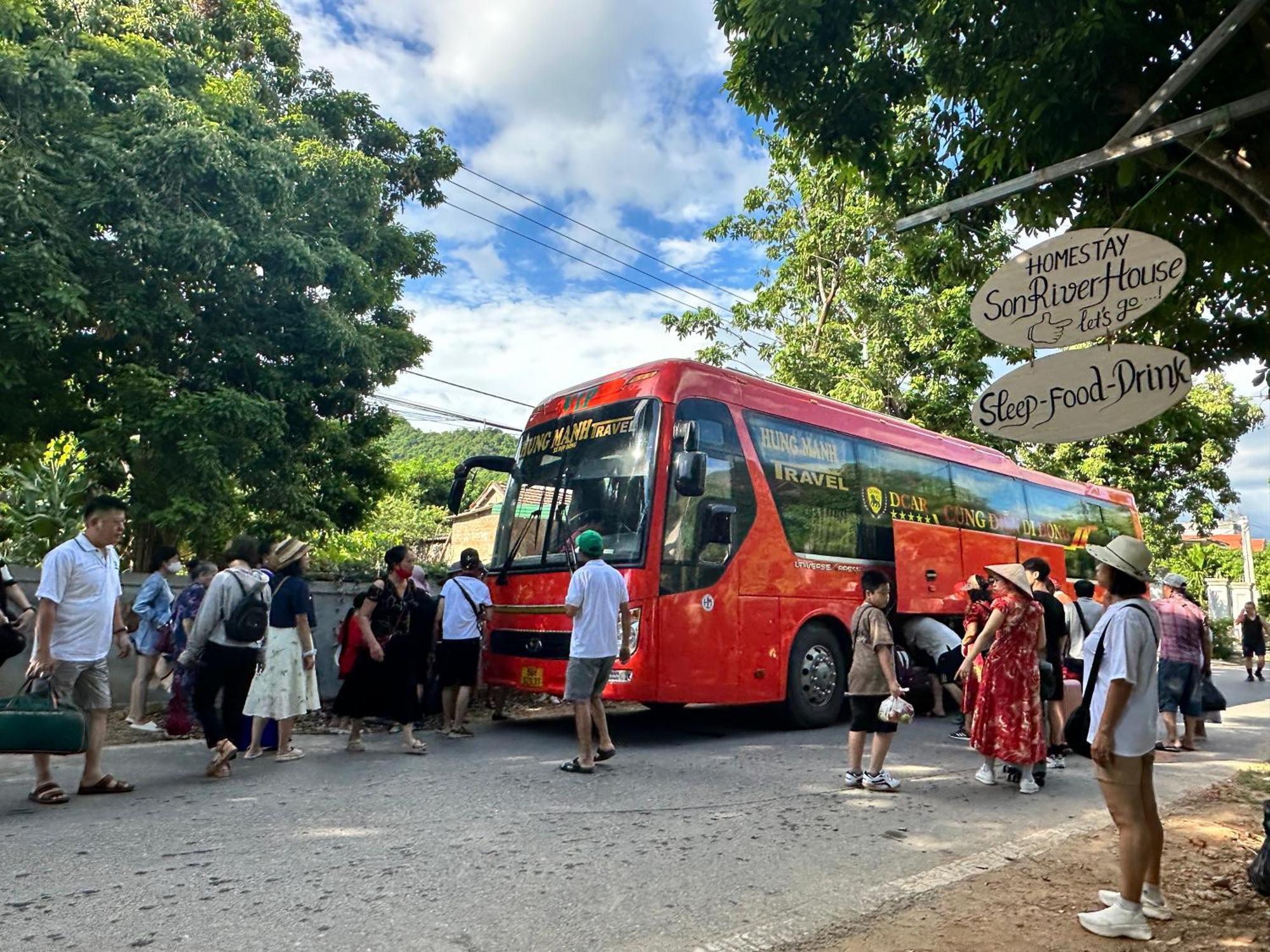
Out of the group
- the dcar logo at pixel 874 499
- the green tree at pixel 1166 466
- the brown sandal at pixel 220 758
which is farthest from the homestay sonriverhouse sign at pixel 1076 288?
the green tree at pixel 1166 466

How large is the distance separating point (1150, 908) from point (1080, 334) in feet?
8.25

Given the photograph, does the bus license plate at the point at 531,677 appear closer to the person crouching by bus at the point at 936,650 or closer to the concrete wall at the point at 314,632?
the concrete wall at the point at 314,632

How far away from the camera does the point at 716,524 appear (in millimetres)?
8125

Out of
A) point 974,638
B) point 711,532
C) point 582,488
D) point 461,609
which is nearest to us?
point 974,638

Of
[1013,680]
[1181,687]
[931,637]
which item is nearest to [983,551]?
[931,637]

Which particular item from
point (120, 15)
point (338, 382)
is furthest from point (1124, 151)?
point (120, 15)

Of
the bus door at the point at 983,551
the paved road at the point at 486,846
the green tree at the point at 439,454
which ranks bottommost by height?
the paved road at the point at 486,846

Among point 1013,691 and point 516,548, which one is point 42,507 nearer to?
point 516,548

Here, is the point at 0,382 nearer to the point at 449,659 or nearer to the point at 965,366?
the point at 449,659

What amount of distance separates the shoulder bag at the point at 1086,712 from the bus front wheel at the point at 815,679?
4.98 m

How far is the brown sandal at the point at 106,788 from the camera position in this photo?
588 centimetres

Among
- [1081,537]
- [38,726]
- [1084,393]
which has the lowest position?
[38,726]

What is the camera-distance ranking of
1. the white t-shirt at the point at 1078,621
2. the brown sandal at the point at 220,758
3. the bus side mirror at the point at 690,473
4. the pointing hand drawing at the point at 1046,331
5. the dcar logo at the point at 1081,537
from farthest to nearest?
the dcar logo at the point at 1081,537
the white t-shirt at the point at 1078,621
the bus side mirror at the point at 690,473
the brown sandal at the point at 220,758
the pointing hand drawing at the point at 1046,331

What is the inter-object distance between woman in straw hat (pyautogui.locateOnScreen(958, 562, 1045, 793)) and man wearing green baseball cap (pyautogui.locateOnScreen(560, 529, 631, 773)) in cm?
278
